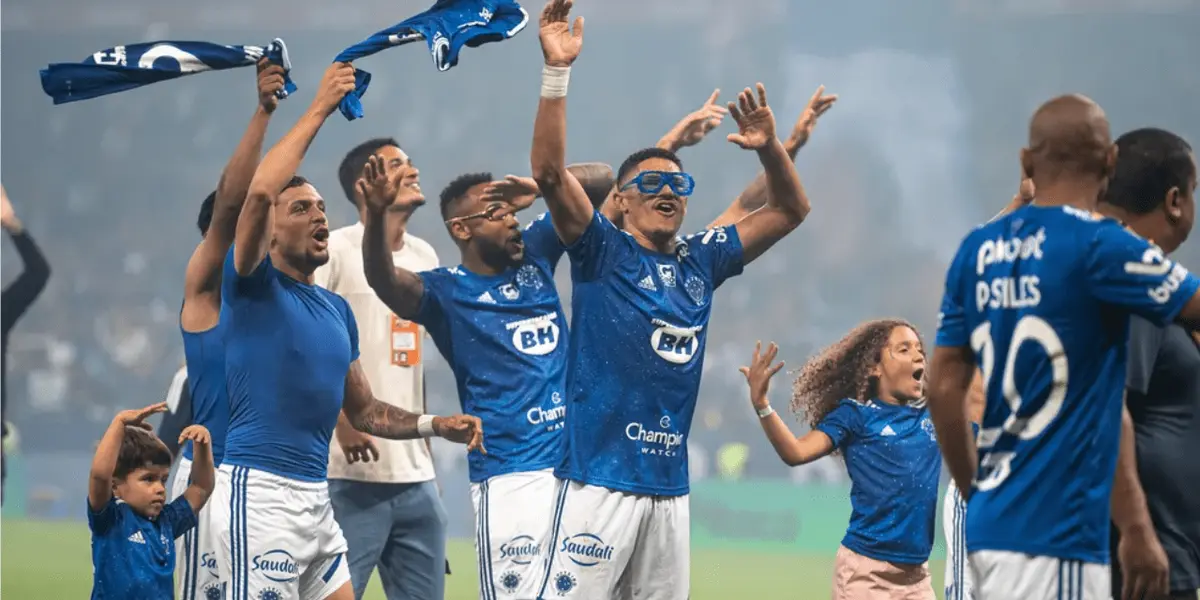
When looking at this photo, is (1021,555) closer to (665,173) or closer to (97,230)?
(665,173)

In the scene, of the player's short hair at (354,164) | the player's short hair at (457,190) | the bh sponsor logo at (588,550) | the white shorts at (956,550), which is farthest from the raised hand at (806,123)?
the player's short hair at (354,164)

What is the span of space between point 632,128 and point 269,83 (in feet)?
63.5

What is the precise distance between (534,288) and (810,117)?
140 cm

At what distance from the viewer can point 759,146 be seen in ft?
16.9

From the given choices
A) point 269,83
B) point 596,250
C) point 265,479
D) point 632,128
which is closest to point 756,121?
point 596,250

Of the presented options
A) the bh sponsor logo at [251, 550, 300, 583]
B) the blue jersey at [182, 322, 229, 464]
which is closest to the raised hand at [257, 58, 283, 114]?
the blue jersey at [182, 322, 229, 464]

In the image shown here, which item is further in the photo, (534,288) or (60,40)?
(60,40)

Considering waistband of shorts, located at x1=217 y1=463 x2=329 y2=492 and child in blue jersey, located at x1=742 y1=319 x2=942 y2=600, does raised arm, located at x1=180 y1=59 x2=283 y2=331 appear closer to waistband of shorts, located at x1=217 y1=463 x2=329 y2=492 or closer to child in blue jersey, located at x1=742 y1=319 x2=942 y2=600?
waistband of shorts, located at x1=217 y1=463 x2=329 y2=492

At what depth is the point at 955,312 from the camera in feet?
11.6

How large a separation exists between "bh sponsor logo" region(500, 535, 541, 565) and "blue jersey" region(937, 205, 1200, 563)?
265 centimetres

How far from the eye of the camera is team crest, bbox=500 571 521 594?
18.9 feet

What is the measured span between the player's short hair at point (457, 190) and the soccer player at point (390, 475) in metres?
0.37

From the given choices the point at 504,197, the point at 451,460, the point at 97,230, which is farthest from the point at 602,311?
the point at 97,230

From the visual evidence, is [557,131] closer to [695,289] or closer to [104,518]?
[695,289]
